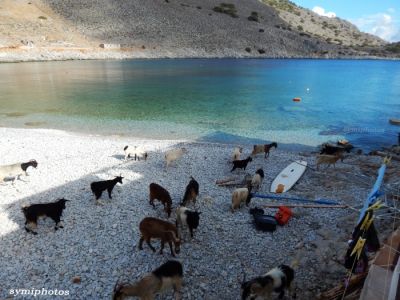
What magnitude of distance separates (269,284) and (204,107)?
2950cm

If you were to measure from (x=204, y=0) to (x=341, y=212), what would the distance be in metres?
139

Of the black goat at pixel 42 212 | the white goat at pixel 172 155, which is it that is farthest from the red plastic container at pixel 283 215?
the black goat at pixel 42 212

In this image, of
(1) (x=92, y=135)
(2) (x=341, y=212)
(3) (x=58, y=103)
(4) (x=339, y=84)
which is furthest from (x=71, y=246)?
(4) (x=339, y=84)

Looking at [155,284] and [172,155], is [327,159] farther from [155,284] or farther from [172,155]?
[155,284]

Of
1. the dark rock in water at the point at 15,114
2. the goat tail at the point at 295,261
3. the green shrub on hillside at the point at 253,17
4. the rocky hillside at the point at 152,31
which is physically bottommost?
the goat tail at the point at 295,261

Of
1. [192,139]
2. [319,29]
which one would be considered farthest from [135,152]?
[319,29]

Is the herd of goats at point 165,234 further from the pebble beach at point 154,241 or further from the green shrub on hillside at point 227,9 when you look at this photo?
the green shrub on hillside at point 227,9

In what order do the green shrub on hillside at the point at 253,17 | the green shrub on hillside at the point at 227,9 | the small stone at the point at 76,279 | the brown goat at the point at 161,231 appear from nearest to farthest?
1. the small stone at the point at 76,279
2. the brown goat at the point at 161,231
3. the green shrub on hillside at the point at 227,9
4. the green shrub on hillside at the point at 253,17

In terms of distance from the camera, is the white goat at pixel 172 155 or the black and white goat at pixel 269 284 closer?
the black and white goat at pixel 269 284

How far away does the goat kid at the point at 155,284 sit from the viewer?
6.74 metres

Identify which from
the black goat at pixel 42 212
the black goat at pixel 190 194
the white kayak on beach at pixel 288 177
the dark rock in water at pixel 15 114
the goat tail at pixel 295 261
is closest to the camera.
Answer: the goat tail at pixel 295 261

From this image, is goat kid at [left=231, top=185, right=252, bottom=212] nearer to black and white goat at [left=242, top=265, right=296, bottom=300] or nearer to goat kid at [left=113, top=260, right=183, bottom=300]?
black and white goat at [left=242, top=265, right=296, bottom=300]

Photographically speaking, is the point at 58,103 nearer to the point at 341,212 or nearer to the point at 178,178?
the point at 178,178

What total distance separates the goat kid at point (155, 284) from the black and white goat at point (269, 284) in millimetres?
1613
